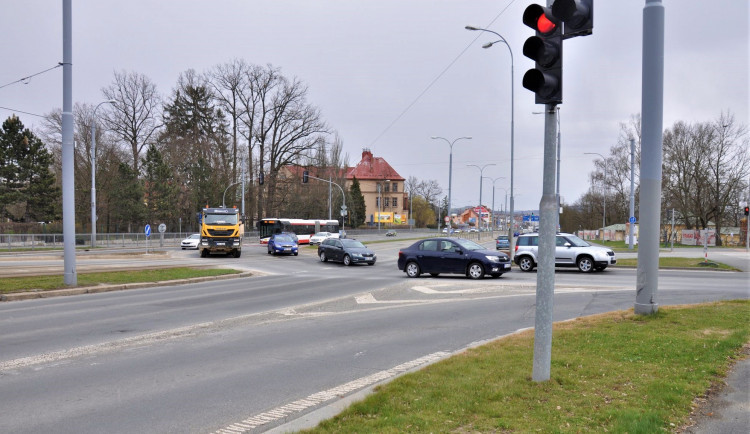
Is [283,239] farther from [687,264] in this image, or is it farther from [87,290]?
[687,264]

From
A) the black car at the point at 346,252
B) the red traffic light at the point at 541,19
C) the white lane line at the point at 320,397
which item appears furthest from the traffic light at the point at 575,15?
the black car at the point at 346,252

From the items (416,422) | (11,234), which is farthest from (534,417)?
(11,234)

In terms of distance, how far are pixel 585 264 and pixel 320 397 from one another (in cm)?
1848

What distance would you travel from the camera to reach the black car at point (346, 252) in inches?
1151

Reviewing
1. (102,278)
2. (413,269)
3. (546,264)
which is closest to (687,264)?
(413,269)

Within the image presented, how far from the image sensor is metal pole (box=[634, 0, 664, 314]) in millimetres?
9391

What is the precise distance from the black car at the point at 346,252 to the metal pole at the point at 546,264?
23.7m

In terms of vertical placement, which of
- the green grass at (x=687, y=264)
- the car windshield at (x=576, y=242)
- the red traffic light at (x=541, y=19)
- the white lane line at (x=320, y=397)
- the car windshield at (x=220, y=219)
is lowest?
the green grass at (x=687, y=264)

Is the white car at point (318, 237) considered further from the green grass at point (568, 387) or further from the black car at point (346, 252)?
the green grass at point (568, 387)

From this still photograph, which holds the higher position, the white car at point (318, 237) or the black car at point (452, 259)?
the black car at point (452, 259)

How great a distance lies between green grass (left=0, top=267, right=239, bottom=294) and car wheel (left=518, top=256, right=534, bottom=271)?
39.4 ft

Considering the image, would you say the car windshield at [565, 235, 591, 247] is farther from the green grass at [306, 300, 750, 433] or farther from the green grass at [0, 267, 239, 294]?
the green grass at [306, 300, 750, 433]

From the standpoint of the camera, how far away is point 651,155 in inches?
378

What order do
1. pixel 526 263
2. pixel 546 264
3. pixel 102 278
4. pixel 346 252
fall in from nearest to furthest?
pixel 546 264 → pixel 102 278 → pixel 526 263 → pixel 346 252
